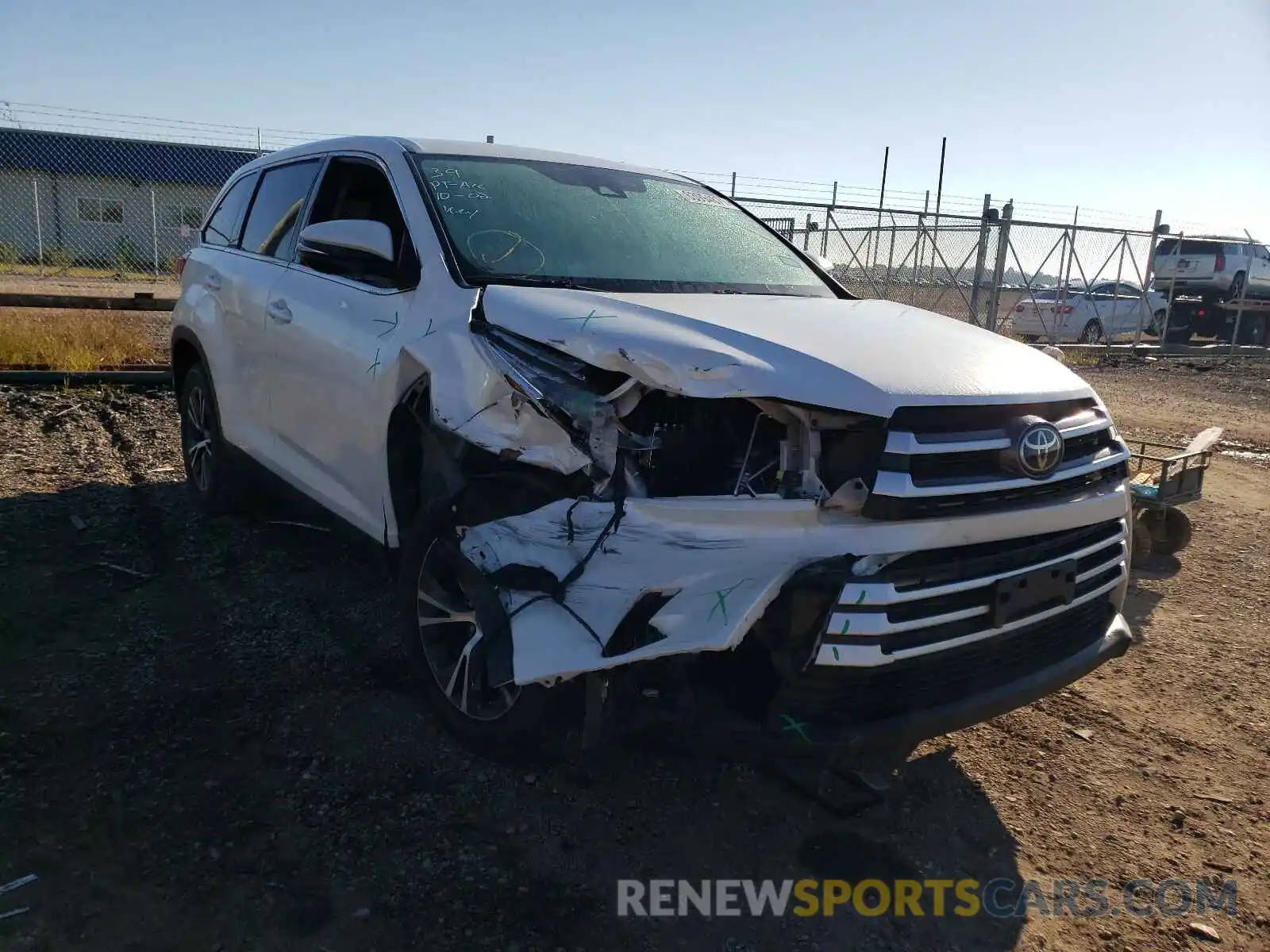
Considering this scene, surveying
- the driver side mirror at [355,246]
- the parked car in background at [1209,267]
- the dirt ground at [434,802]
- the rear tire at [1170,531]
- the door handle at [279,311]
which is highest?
the parked car in background at [1209,267]

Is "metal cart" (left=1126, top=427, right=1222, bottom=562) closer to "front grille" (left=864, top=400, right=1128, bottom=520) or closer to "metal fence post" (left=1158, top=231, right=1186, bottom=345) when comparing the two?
"front grille" (left=864, top=400, right=1128, bottom=520)

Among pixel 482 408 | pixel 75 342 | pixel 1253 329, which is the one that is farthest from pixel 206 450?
pixel 1253 329

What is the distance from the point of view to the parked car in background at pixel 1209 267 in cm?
1925

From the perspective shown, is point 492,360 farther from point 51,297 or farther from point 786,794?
point 51,297

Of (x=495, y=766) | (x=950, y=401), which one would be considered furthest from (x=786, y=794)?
(x=950, y=401)

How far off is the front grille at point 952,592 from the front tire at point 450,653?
901mm

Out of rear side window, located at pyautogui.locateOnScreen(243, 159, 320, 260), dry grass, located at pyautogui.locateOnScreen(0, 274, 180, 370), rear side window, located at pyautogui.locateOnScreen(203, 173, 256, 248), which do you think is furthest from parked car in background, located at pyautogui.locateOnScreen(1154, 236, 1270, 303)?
rear side window, located at pyautogui.locateOnScreen(243, 159, 320, 260)

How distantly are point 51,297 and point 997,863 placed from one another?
31.1 ft

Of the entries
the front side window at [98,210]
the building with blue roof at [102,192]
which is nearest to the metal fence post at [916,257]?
the building with blue roof at [102,192]

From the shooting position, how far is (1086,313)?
62.6ft

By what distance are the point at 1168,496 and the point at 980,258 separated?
1094cm

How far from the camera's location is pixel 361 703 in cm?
330

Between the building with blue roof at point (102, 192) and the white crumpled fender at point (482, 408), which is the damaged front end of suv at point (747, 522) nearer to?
the white crumpled fender at point (482, 408)

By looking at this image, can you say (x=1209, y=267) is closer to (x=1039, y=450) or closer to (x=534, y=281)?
(x=1039, y=450)
